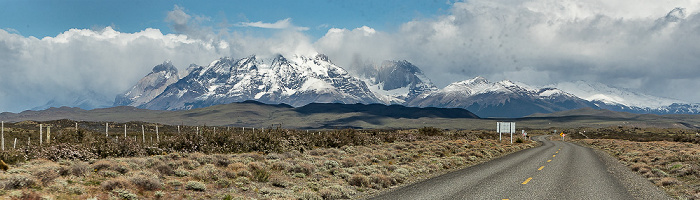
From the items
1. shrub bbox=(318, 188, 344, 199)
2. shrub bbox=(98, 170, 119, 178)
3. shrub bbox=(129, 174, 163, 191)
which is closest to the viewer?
shrub bbox=(129, 174, 163, 191)

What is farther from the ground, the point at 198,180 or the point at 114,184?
the point at 114,184

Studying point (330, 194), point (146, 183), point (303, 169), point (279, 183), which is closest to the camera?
point (146, 183)

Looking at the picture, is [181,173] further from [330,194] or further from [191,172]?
[330,194]

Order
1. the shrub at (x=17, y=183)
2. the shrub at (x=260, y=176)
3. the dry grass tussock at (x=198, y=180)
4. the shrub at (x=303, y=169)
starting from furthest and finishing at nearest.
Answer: the shrub at (x=303, y=169) → the shrub at (x=260, y=176) → the dry grass tussock at (x=198, y=180) → the shrub at (x=17, y=183)

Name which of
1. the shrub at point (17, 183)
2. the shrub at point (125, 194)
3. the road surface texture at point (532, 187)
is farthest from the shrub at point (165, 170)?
the road surface texture at point (532, 187)

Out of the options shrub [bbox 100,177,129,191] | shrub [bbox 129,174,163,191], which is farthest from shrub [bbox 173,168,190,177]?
shrub [bbox 100,177,129,191]

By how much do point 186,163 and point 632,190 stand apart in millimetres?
18358

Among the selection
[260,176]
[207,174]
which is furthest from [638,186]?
[207,174]

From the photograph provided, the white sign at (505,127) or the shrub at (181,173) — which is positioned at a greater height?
the shrub at (181,173)

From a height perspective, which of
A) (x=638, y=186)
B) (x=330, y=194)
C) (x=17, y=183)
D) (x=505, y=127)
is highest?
(x=17, y=183)

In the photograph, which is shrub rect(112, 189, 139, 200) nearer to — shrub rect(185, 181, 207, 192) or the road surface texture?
shrub rect(185, 181, 207, 192)

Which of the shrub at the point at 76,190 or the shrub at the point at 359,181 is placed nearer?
the shrub at the point at 76,190

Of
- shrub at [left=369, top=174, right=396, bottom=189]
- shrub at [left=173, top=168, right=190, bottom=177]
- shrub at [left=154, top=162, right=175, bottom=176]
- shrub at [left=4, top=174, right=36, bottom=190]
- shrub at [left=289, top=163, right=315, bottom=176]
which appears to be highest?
shrub at [left=4, top=174, right=36, bottom=190]

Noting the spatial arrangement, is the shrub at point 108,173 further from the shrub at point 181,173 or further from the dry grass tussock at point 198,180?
the shrub at point 181,173
